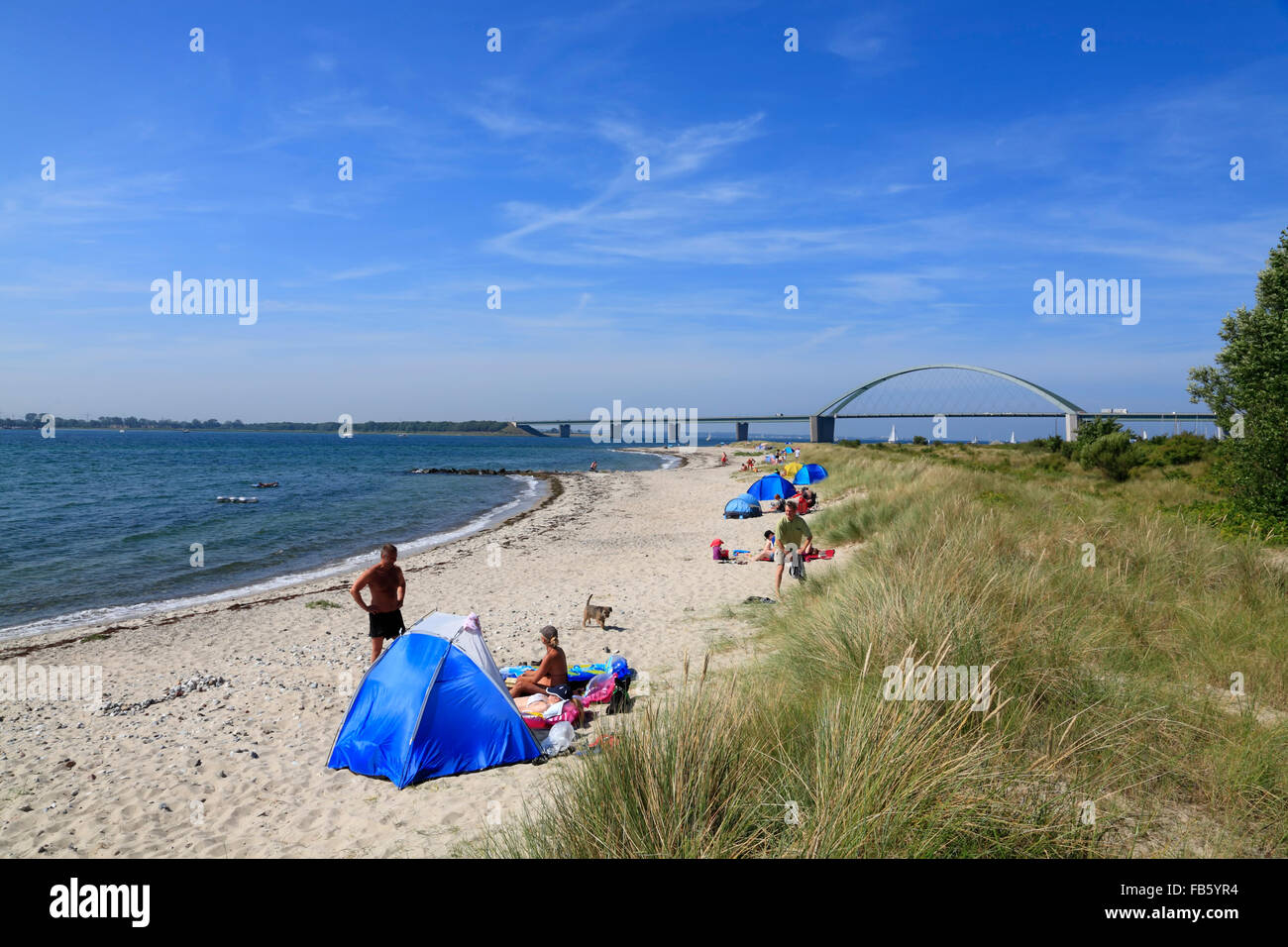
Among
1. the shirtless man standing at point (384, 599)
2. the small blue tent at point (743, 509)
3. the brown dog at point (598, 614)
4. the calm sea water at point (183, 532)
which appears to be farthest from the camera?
the small blue tent at point (743, 509)

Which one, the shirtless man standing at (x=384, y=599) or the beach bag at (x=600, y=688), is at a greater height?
the shirtless man standing at (x=384, y=599)

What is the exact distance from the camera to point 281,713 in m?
8.02

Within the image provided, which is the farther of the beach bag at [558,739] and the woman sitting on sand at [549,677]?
the woman sitting on sand at [549,677]

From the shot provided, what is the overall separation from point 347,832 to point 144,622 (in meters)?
11.4

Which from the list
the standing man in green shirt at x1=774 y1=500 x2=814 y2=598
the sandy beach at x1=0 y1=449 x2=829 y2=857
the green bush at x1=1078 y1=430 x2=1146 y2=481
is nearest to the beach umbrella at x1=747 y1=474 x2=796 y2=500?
the sandy beach at x1=0 y1=449 x2=829 y2=857

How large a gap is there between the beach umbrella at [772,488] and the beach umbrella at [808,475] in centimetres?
372

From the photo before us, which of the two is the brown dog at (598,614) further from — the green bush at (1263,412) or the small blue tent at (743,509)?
the small blue tent at (743,509)

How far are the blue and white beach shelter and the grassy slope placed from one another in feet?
5.88

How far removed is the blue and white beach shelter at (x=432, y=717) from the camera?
618cm

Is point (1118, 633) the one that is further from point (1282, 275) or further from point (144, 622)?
point (144, 622)

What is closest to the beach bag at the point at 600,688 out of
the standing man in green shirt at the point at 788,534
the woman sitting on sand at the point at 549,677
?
the woman sitting on sand at the point at 549,677
